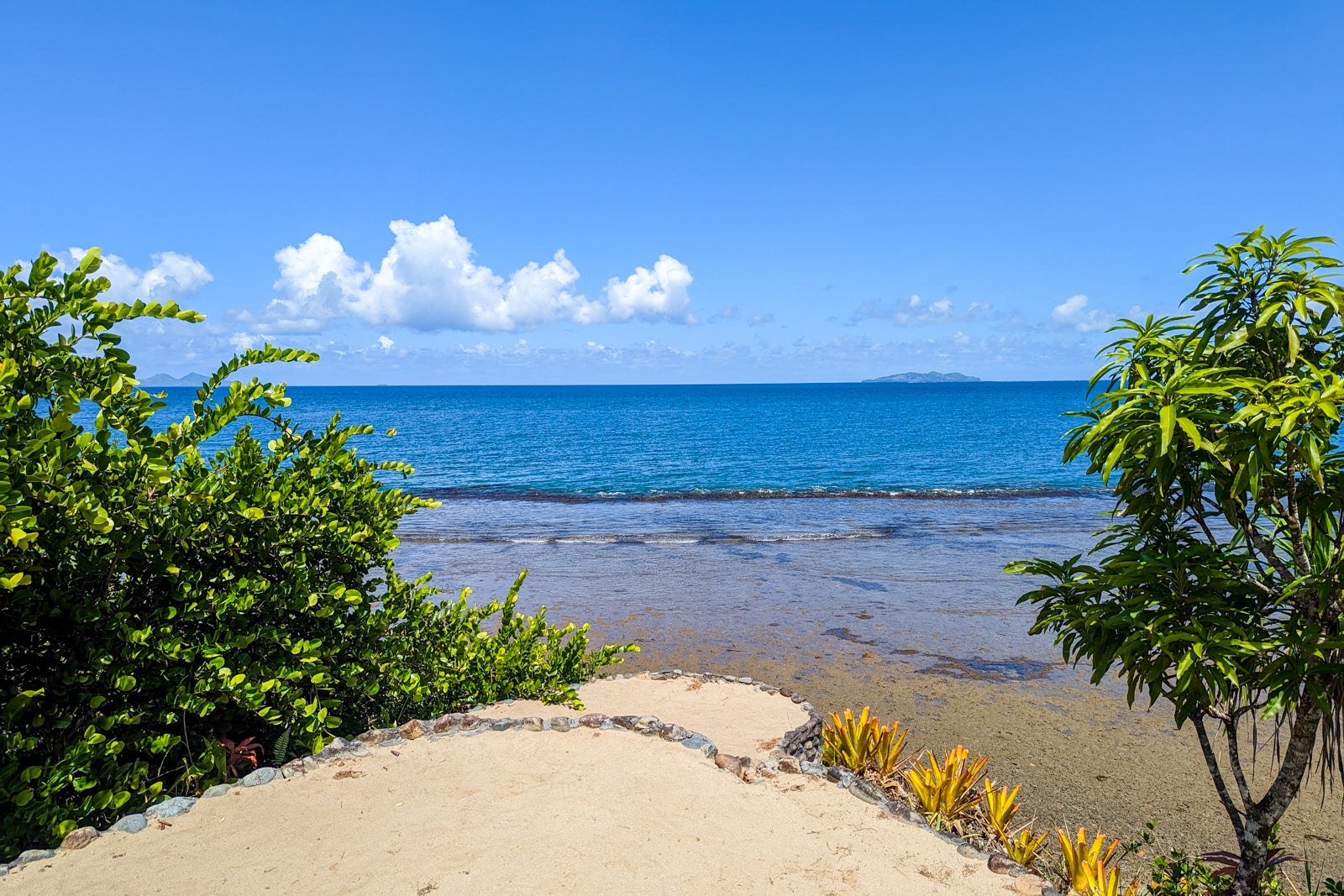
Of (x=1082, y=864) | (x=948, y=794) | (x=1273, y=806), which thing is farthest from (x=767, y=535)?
(x=1273, y=806)

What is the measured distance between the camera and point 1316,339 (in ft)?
14.2

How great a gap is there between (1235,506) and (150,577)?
22.1 feet

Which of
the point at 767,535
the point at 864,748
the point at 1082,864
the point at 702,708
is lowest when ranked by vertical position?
the point at 767,535

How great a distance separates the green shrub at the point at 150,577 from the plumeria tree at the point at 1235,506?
506 centimetres

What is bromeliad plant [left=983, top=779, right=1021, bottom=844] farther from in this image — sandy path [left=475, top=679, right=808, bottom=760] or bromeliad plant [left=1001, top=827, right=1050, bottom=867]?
sandy path [left=475, top=679, right=808, bottom=760]

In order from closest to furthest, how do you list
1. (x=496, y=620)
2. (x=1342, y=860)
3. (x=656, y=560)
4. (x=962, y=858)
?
(x=962, y=858)
(x=1342, y=860)
(x=496, y=620)
(x=656, y=560)

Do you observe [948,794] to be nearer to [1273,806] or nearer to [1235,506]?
[1273,806]

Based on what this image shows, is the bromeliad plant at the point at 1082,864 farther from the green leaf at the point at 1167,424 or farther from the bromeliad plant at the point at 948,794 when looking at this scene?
the green leaf at the point at 1167,424

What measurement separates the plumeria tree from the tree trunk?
0.03ft

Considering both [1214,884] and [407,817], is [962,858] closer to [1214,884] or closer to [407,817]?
[1214,884]

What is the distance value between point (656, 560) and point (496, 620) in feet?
20.7

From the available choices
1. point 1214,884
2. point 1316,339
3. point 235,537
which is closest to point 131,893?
point 235,537

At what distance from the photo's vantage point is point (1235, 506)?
421 centimetres

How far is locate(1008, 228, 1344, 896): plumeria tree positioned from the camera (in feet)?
12.6
